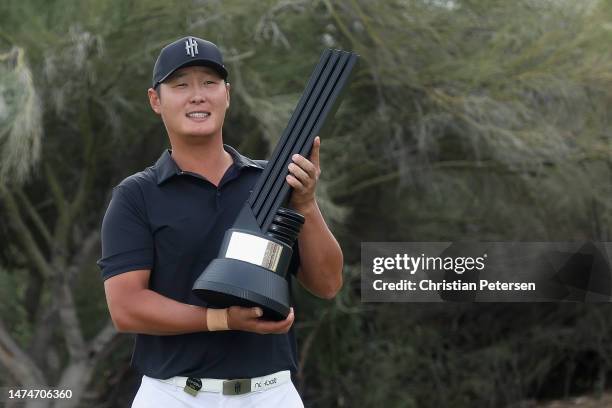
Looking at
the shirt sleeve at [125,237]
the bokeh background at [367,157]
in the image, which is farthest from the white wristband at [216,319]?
the bokeh background at [367,157]

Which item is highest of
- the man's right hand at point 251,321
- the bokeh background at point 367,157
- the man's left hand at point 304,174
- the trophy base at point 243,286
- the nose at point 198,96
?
the bokeh background at point 367,157

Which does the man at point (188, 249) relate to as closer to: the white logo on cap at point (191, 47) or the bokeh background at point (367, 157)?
Result: the white logo on cap at point (191, 47)

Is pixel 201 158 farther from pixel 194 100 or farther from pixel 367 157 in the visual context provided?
pixel 367 157

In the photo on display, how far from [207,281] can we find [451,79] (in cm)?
494

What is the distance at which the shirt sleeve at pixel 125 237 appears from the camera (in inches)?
72.7

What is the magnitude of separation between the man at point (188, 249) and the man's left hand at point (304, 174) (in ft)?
0.11

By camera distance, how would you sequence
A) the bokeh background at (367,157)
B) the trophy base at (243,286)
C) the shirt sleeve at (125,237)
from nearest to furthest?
the trophy base at (243,286)
the shirt sleeve at (125,237)
the bokeh background at (367,157)

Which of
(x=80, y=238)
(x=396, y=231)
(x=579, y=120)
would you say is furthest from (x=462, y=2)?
(x=80, y=238)

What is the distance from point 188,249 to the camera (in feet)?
6.15

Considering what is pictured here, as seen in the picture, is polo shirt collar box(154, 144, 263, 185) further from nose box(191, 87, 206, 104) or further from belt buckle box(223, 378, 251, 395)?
belt buckle box(223, 378, 251, 395)

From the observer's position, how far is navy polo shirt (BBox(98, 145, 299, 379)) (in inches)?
73.5

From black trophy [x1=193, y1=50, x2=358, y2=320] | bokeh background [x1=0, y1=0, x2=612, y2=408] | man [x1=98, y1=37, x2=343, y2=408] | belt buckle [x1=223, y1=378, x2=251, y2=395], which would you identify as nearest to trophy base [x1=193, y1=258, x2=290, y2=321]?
black trophy [x1=193, y1=50, x2=358, y2=320]

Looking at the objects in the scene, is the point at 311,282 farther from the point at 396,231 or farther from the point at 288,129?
the point at 396,231

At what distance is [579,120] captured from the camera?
6.55 m
